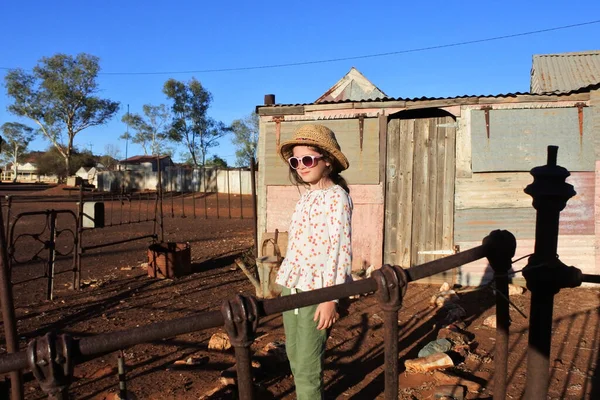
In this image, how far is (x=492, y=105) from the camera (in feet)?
23.5

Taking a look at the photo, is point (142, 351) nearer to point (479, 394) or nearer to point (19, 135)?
point (479, 394)

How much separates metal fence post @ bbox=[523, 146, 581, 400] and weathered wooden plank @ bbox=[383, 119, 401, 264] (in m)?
5.84

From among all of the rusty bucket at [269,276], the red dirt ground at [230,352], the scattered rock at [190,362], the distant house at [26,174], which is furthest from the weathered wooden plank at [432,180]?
the distant house at [26,174]

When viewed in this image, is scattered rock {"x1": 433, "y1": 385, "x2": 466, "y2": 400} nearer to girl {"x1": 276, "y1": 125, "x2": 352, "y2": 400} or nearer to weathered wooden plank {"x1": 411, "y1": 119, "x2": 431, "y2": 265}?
girl {"x1": 276, "y1": 125, "x2": 352, "y2": 400}

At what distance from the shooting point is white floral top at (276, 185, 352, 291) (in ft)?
7.70

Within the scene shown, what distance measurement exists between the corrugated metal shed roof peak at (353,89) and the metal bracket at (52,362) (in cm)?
1295

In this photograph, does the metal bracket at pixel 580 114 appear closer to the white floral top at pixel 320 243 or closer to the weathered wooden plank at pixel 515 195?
the weathered wooden plank at pixel 515 195

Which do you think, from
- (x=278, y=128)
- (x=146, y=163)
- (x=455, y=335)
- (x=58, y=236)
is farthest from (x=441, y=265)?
(x=146, y=163)

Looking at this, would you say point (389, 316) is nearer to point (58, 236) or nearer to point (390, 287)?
point (390, 287)

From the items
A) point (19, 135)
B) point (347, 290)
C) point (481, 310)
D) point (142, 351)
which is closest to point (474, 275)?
point (481, 310)

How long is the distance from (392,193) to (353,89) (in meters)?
6.83

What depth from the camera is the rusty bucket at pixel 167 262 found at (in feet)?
25.5

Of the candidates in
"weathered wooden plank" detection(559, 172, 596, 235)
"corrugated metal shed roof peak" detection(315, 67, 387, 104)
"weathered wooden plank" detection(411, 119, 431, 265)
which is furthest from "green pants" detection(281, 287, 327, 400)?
"corrugated metal shed roof peak" detection(315, 67, 387, 104)

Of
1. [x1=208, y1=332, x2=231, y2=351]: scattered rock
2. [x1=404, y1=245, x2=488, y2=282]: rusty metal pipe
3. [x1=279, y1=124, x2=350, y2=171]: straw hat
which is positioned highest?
[x1=279, y1=124, x2=350, y2=171]: straw hat
